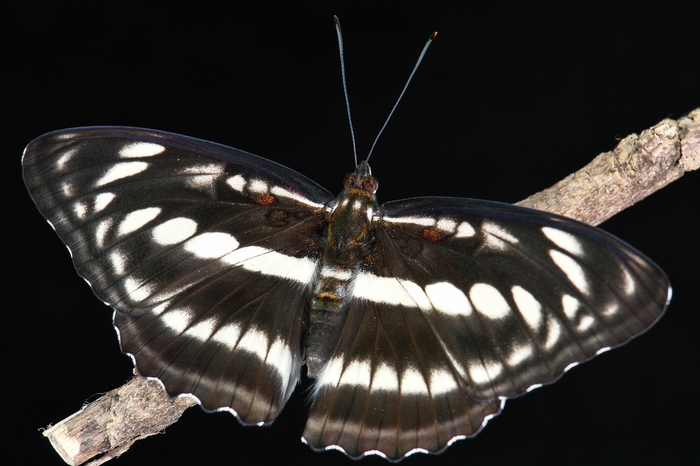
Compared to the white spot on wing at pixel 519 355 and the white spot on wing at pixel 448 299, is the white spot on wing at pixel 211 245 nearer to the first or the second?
the white spot on wing at pixel 448 299

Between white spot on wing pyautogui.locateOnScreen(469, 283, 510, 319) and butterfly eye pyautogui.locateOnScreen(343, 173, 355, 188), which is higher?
butterfly eye pyautogui.locateOnScreen(343, 173, 355, 188)

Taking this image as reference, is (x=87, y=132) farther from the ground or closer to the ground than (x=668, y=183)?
farther from the ground

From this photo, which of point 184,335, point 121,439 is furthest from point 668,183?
point 121,439

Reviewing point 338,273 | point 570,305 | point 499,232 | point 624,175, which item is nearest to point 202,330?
point 338,273

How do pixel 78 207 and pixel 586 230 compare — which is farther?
pixel 78 207

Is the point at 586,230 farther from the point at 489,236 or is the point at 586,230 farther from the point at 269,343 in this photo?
the point at 269,343

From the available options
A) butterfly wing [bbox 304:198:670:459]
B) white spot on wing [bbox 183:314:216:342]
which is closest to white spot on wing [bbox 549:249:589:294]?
butterfly wing [bbox 304:198:670:459]

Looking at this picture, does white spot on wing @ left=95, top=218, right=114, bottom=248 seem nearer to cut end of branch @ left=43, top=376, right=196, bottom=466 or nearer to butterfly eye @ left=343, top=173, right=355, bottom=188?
cut end of branch @ left=43, top=376, right=196, bottom=466
